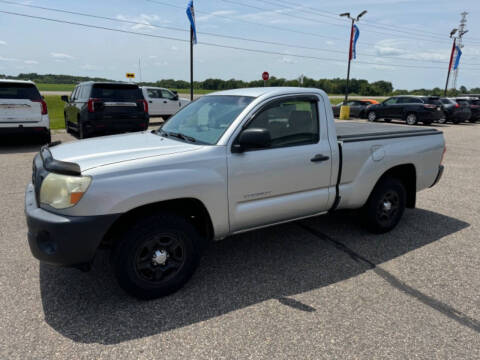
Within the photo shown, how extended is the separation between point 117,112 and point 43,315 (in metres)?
8.91

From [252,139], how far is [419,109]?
762 inches

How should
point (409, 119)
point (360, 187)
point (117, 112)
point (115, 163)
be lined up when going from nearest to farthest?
point (115, 163) → point (360, 187) → point (117, 112) → point (409, 119)

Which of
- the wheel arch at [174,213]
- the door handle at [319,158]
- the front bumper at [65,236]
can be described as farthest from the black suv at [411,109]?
the front bumper at [65,236]

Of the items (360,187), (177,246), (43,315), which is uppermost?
(360,187)

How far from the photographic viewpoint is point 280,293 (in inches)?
124

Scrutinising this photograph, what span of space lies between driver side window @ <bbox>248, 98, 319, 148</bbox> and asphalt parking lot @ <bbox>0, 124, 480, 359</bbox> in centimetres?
127

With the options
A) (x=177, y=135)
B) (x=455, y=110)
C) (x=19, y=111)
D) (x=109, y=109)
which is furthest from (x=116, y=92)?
(x=455, y=110)

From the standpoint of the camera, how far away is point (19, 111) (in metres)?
9.50

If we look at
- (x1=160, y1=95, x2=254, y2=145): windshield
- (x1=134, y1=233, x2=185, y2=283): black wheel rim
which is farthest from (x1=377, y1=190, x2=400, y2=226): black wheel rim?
(x1=134, y1=233, x2=185, y2=283): black wheel rim

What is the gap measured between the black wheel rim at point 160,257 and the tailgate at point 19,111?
28.2 ft

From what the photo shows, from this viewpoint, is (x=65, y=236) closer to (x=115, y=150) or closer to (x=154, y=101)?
(x=115, y=150)

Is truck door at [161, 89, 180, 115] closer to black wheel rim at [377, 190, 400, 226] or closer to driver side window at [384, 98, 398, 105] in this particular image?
driver side window at [384, 98, 398, 105]

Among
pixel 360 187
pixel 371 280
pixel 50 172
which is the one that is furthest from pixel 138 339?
pixel 360 187

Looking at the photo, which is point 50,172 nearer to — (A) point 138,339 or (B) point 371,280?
(A) point 138,339
